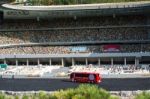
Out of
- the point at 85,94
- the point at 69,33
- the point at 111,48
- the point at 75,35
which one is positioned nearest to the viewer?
the point at 85,94

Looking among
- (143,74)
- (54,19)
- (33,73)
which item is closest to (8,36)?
(54,19)

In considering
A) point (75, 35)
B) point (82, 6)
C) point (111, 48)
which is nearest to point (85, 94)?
point (111, 48)

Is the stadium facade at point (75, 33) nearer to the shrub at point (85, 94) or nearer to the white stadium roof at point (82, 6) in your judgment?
the white stadium roof at point (82, 6)

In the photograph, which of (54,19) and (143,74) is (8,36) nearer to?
(54,19)

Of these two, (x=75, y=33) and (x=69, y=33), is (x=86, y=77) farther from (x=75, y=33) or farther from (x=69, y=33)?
(x=69, y=33)

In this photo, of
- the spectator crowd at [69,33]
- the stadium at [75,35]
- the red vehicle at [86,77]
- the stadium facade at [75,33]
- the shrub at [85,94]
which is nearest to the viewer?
the shrub at [85,94]

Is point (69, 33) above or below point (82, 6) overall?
below

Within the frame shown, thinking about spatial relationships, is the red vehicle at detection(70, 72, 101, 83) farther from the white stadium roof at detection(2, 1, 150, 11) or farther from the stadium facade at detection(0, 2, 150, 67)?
the white stadium roof at detection(2, 1, 150, 11)

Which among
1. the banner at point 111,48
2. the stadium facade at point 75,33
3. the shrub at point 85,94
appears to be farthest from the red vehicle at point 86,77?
the shrub at point 85,94
